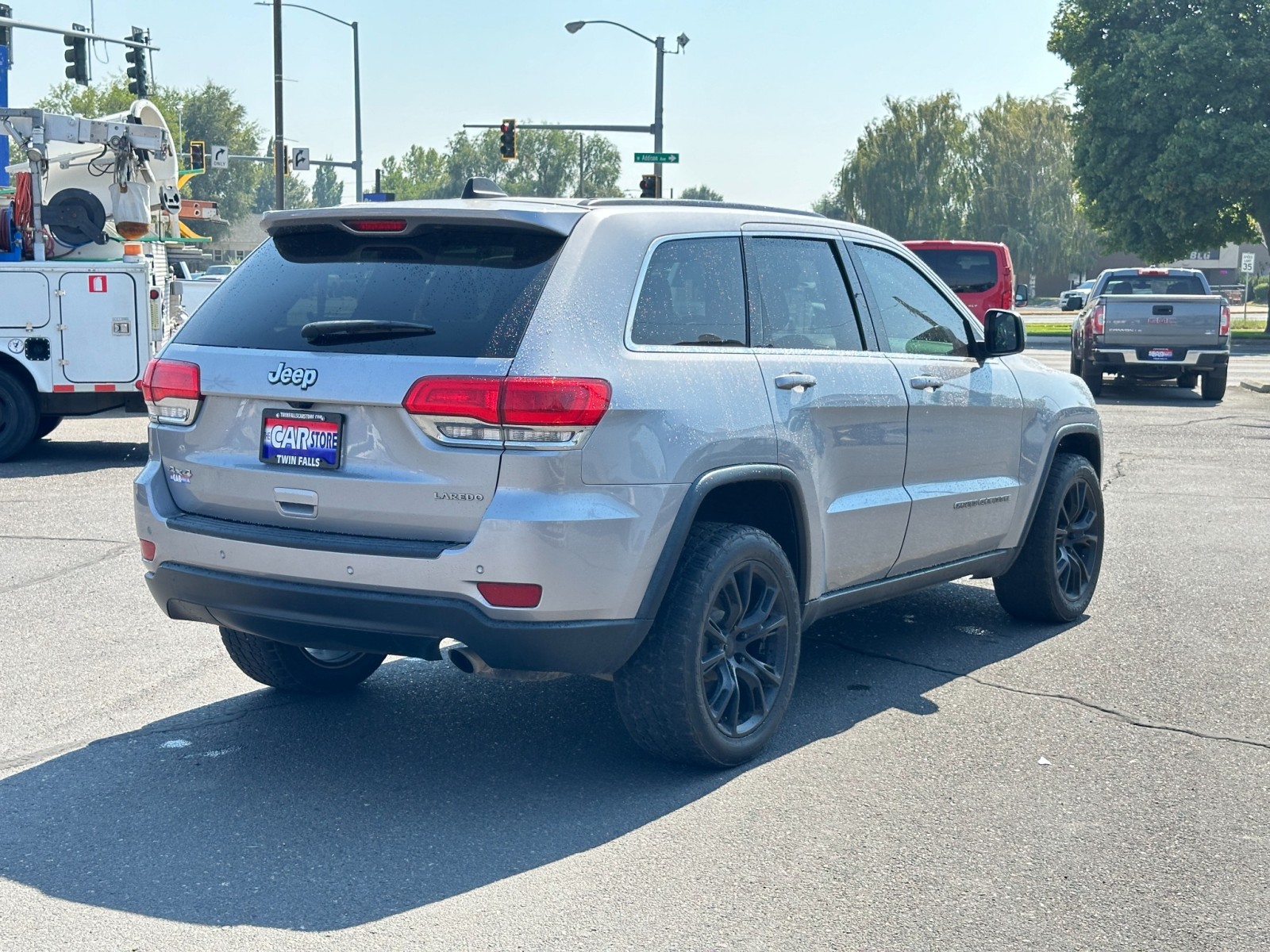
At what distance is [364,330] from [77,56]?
28.8 meters

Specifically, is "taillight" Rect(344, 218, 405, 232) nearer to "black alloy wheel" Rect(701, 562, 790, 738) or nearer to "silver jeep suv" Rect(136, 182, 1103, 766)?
"silver jeep suv" Rect(136, 182, 1103, 766)

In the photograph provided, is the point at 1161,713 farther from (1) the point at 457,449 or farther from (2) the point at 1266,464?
(2) the point at 1266,464

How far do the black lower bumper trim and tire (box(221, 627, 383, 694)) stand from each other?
2.52ft

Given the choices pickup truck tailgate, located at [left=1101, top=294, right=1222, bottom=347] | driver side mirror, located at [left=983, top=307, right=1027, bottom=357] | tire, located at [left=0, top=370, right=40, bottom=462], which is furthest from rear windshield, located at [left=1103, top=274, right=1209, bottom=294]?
driver side mirror, located at [left=983, top=307, right=1027, bottom=357]

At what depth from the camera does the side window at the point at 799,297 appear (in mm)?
5273

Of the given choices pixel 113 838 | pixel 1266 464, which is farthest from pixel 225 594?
pixel 1266 464

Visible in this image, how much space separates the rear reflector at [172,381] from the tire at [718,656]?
1.64 m

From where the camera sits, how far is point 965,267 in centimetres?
2175

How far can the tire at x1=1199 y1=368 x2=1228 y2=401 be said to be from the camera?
2125cm

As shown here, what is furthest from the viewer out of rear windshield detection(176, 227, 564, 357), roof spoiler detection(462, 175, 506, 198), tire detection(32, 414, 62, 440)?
tire detection(32, 414, 62, 440)

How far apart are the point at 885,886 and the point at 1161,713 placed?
6.96 feet

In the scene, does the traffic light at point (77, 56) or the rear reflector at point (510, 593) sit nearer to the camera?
the rear reflector at point (510, 593)

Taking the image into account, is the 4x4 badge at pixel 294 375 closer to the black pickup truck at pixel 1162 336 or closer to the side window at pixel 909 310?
the side window at pixel 909 310

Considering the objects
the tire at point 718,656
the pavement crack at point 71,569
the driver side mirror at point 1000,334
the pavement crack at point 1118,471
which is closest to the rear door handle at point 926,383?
the driver side mirror at point 1000,334
